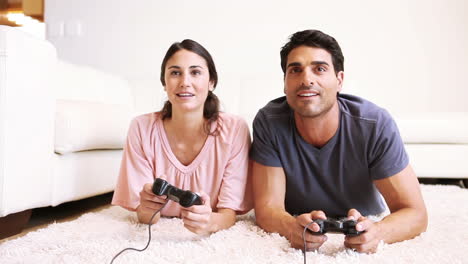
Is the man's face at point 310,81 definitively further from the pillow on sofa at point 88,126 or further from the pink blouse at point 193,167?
the pillow on sofa at point 88,126

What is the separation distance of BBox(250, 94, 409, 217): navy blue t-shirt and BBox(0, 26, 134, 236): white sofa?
618mm

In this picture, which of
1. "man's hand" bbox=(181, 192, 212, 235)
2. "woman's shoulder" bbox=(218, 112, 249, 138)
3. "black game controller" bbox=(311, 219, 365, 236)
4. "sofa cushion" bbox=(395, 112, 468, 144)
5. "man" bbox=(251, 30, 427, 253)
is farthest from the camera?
"sofa cushion" bbox=(395, 112, 468, 144)

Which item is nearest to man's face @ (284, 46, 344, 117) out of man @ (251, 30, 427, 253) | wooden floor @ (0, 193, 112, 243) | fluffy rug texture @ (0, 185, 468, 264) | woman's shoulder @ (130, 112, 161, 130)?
man @ (251, 30, 427, 253)

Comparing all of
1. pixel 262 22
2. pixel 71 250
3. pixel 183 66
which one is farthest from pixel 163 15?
pixel 71 250

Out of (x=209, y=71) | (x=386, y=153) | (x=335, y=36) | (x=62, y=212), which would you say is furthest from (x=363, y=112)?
(x=335, y=36)

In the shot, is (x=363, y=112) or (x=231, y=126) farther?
(x=231, y=126)

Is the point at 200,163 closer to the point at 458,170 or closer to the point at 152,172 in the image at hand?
the point at 152,172

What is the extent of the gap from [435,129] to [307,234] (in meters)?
1.30

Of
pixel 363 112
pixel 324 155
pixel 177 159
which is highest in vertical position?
pixel 363 112

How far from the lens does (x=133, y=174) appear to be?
49.0 inches

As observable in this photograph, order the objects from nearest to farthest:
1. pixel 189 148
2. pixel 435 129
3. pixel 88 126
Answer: pixel 189 148, pixel 88 126, pixel 435 129

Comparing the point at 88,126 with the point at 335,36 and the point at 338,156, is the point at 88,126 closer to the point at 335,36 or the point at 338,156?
the point at 338,156

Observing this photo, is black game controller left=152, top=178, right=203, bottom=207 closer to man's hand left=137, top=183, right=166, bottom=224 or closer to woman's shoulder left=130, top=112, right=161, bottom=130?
man's hand left=137, top=183, right=166, bottom=224

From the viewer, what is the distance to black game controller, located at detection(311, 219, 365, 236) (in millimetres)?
845
